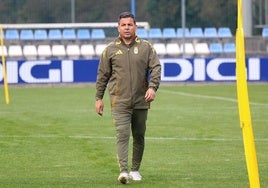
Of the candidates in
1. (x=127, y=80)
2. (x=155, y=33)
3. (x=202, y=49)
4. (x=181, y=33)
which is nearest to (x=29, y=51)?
(x=155, y=33)

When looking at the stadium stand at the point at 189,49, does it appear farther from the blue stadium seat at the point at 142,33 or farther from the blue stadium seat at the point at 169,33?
the blue stadium seat at the point at 142,33

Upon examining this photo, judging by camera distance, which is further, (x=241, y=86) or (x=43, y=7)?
(x=43, y=7)

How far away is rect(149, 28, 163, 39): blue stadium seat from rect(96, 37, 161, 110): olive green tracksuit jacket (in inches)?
1096

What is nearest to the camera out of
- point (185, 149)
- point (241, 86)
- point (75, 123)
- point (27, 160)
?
point (241, 86)

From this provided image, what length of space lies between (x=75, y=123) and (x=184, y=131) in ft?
9.89

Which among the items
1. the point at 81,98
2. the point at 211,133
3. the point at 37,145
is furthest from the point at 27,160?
the point at 81,98

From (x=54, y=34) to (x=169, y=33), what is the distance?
4.74m

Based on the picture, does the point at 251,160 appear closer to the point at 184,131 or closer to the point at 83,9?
the point at 184,131

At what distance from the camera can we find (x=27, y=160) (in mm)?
14148

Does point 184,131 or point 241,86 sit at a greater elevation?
point 241,86

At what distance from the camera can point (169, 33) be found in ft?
129

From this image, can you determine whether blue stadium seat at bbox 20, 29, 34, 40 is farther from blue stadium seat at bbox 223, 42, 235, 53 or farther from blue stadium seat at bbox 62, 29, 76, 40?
blue stadium seat at bbox 223, 42, 235, 53

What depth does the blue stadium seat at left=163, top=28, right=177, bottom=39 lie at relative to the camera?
3934 cm

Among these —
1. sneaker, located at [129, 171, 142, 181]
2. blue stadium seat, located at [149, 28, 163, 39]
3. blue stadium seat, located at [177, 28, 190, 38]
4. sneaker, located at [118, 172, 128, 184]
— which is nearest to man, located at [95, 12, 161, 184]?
sneaker, located at [118, 172, 128, 184]
